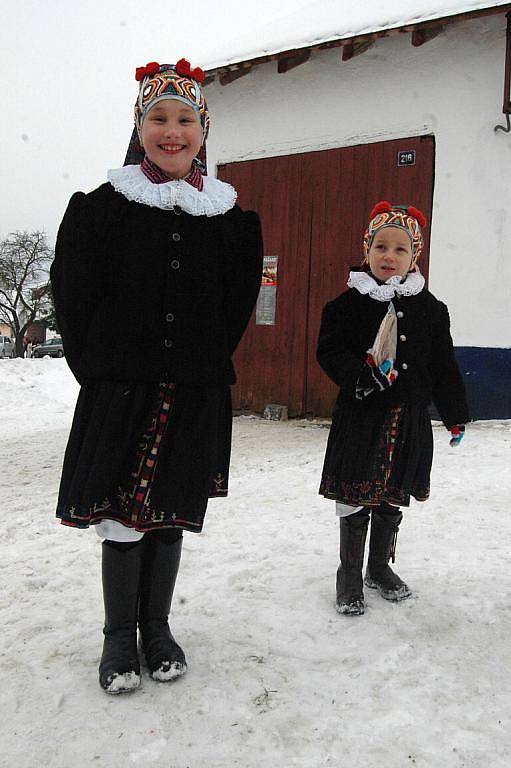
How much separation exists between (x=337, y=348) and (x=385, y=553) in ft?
2.73

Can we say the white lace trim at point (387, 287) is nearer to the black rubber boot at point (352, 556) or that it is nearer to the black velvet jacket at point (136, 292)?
the black velvet jacket at point (136, 292)

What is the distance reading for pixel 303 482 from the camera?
433cm

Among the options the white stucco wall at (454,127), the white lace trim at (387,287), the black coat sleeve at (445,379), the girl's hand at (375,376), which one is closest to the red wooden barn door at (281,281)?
the white stucco wall at (454,127)

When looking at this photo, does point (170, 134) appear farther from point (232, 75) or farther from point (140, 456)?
point (232, 75)

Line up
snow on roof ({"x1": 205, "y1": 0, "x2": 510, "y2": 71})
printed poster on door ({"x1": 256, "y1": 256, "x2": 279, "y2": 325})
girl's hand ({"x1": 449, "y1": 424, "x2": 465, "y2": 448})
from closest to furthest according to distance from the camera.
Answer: girl's hand ({"x1": 449, "y1": 424, "x2": 465, "y2": 448}) < snow on roof ({"x1": 205, "y1": 0, "x2": 510, "y2": 71}) < printed poster on door ({"x1": 256, "y1": 256, "x2": 279, "y2": 325})

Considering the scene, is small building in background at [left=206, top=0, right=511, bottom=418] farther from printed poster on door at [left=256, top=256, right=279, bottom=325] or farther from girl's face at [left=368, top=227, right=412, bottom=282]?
girl's face at [left=368, top=227, right=412, bottom=282]

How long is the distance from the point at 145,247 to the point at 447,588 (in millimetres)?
1766

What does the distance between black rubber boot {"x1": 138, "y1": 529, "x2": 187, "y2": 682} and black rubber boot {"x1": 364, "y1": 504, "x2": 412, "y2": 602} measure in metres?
0.89

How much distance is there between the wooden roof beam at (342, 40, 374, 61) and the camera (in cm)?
625

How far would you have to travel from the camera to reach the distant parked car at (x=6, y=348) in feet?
113

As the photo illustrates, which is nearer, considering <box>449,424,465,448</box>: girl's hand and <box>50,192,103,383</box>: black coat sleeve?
<box>50,192,103,383</box>: black coat sleeve

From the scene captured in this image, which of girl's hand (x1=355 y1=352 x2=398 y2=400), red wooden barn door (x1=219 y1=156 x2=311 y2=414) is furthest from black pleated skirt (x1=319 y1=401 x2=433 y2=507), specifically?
red wooden barn door (x1=219 y1=156 x2=311 y2=414)

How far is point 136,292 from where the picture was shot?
1.85m

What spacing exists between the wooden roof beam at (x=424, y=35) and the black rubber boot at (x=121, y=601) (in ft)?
18.7
